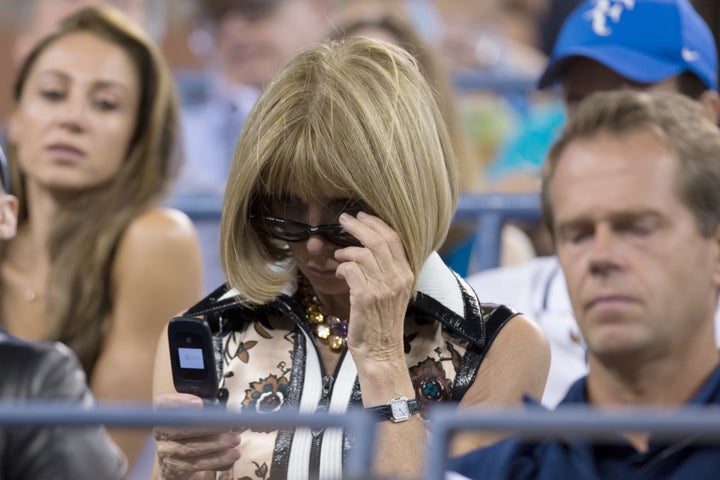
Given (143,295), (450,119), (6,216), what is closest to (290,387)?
(6,216)

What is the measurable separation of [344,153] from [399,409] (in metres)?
0.44

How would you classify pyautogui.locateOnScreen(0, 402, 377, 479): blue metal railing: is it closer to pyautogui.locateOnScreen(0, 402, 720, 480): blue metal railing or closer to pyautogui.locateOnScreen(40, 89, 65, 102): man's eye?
pyautogui.locateOnScreen(0, 402, 720, 480): blue metal railing

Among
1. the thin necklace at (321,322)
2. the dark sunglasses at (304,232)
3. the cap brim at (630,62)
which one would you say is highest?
the dark sunglasses at (304,232)

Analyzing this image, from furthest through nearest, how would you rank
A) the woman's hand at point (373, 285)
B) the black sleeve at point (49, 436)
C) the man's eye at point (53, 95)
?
the man's eye at point (53, 95) < the woman's hand at point (373, 285) < the black sleeve at point (49, 436)

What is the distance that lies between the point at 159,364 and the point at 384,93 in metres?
0.64

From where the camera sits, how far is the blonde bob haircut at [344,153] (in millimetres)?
2293

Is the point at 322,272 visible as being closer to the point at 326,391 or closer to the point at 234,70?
the point at 326,391

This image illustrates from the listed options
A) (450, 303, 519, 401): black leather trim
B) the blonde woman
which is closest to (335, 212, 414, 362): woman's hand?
the blonde woman

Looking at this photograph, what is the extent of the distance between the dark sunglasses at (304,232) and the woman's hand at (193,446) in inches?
13.2

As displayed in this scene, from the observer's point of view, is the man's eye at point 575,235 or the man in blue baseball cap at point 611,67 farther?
the man in blue baseball cap at point 611,67

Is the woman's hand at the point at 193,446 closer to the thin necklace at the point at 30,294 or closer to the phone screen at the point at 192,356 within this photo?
the phone screen at the point at 192,356

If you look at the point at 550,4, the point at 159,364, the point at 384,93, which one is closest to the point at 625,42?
the point at 384,93

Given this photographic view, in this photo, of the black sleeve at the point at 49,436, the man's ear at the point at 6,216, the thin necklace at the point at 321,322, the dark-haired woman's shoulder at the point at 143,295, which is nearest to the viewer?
the black sleeve at the point at 49,436

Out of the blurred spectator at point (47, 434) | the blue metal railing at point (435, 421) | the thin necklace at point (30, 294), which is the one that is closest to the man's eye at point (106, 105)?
the thin necklace at point (30, 294)
